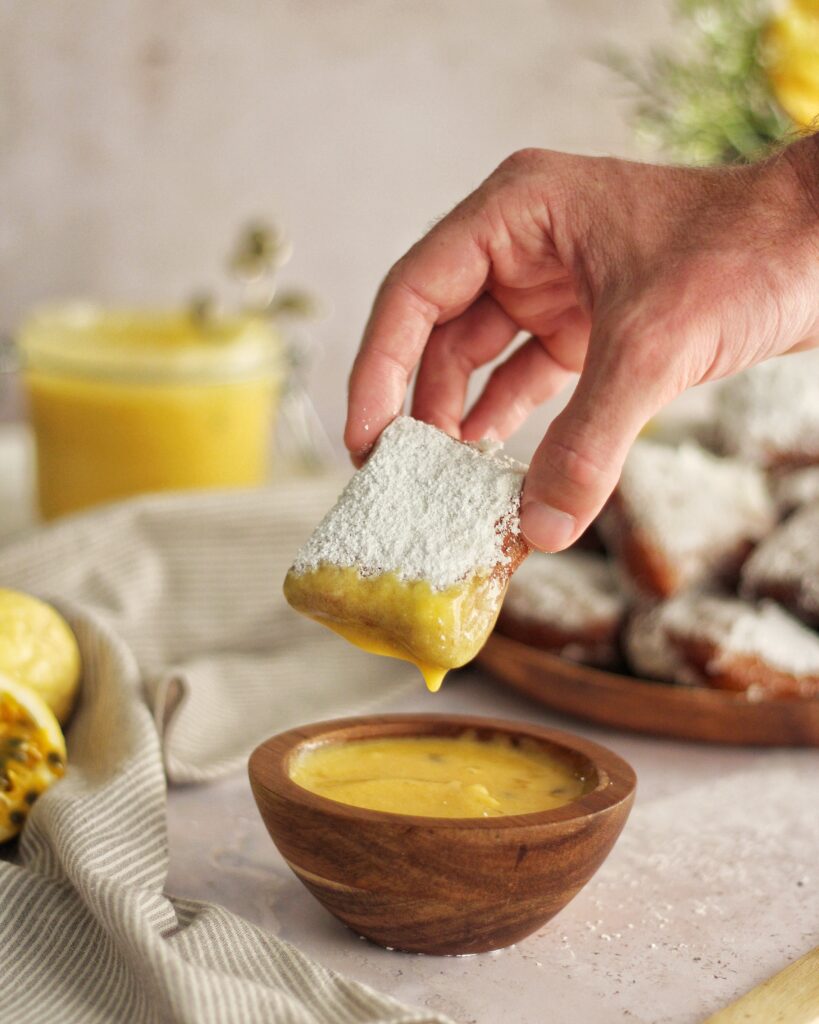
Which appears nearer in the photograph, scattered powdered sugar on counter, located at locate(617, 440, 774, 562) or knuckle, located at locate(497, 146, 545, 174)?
knuckle, located at locate(497, 146, 545, 174)

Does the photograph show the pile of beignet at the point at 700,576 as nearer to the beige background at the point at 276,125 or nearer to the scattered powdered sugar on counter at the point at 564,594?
the scattered powdered sugar on counter at the point at 564,594

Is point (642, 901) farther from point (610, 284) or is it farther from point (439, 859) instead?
point (610, 284)

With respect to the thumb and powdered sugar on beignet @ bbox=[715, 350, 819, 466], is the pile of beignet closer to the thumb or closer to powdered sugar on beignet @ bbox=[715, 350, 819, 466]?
powdered sugar on beignet @ bbox=[715, 350, 819, 466]

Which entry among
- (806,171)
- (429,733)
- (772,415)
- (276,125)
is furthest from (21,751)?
(276,125)

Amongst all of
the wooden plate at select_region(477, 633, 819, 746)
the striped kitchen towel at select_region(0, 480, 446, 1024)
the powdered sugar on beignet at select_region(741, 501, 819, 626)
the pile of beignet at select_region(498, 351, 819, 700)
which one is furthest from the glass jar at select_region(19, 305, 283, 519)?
the powdered sugar on beignet at select_region(741, 501, 819, 626)

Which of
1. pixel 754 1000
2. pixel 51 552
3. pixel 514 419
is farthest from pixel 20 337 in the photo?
pixel 754 1000

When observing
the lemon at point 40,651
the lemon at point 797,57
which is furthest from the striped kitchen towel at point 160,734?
the lemon at point 797,57
